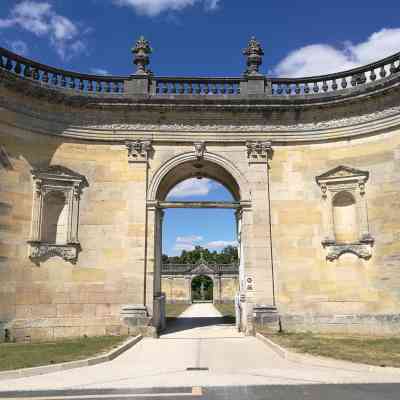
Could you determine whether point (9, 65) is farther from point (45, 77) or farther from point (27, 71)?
point (45, 77)

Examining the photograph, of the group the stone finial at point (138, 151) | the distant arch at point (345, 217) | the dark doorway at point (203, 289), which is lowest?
the dark doorway at point (203, 289)

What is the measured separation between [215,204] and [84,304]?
5537 mm

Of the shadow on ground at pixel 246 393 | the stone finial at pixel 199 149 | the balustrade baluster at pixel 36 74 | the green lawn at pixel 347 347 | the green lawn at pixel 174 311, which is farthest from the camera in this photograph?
the green lawn at pixel 174 311

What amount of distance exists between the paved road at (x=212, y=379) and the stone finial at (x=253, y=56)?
10.2 metres

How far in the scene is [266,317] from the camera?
560 inches

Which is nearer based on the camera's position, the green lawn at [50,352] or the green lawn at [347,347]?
the green lawn at [50,352]

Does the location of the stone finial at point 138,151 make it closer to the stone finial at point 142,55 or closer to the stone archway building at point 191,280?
the stone finial at point 142,55

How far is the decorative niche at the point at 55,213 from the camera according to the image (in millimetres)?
14180

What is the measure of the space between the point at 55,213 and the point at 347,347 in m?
9.90

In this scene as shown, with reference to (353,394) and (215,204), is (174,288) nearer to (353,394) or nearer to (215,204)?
(215,204)

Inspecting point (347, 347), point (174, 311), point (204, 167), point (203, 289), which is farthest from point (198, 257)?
point (347, 347)

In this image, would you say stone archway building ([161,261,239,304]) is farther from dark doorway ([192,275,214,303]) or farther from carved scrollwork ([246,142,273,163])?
carved scrollwork ([246,142,273,163])

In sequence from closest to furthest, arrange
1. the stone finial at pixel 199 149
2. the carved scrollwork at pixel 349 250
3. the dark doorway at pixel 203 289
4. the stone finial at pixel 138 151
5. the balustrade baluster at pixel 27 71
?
the carved scrollwork at pixel 349 250, the balustrade baluster at pixel 27 71, the stone finial at pixel 138 151, the stone finial at pixel 199 149, the dark doorway at pixel 203 289

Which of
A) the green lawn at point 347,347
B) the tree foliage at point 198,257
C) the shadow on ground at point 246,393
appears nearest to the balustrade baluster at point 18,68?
the shadow on ground at point 246,393
